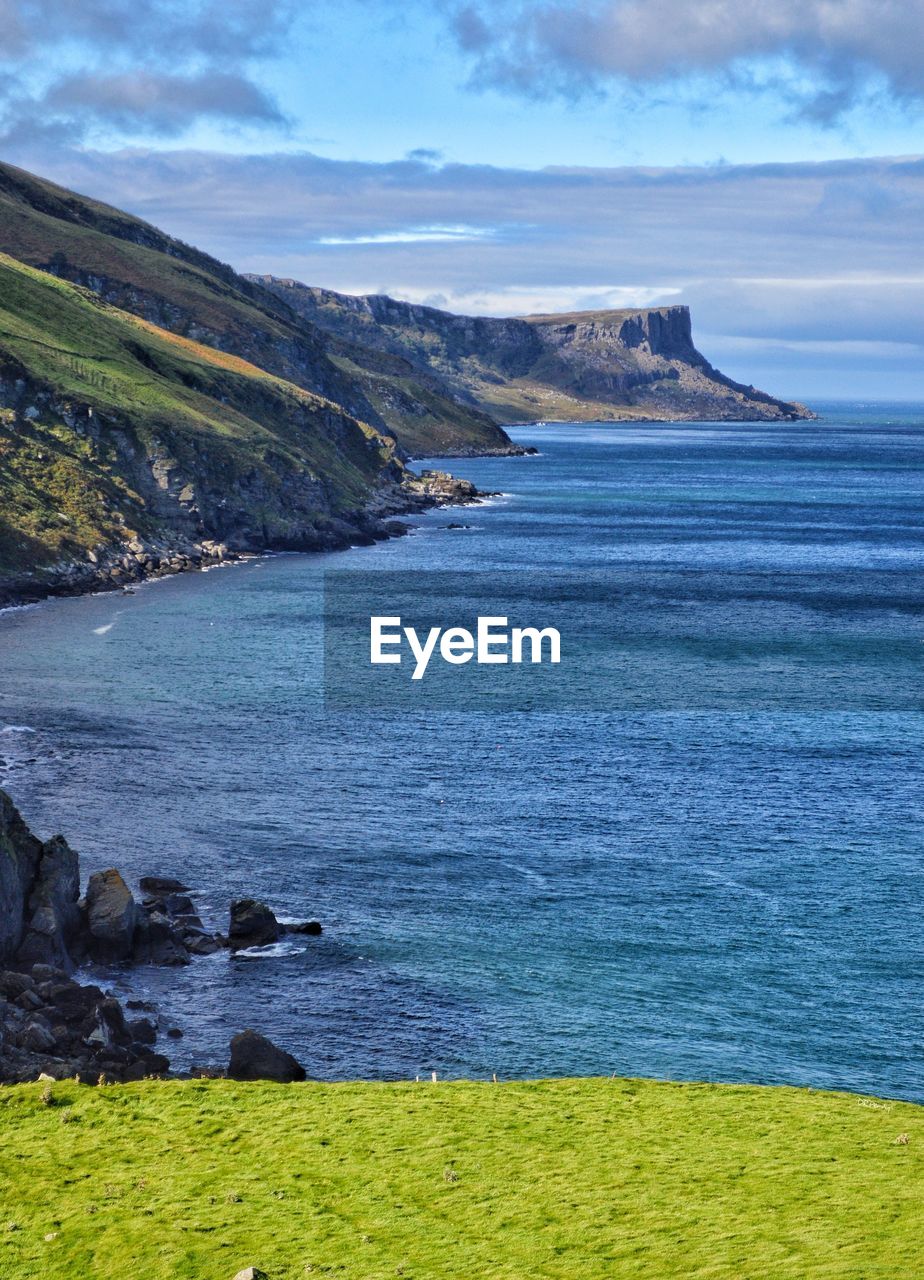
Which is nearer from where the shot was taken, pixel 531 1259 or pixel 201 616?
pixel 531 1259

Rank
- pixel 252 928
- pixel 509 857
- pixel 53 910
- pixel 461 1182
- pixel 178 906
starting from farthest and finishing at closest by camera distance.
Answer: pixel 509 857
pixel 178 906
pixel 252 928
pixel 53 910
pixel 461 1182

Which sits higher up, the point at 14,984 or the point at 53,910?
the point at 53,910

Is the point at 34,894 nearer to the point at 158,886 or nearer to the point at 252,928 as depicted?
the point at 158,886

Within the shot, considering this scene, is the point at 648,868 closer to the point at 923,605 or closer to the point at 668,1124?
the point at 668,1124

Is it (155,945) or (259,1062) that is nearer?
(259,1062)

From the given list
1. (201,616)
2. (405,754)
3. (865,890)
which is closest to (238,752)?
(405,754)

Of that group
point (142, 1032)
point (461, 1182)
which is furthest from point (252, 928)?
point (461, 1182)
